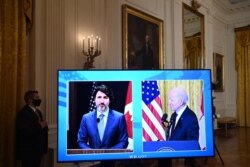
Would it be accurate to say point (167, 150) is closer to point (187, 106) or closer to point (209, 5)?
point (187, 106)

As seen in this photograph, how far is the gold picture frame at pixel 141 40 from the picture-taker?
5948mm

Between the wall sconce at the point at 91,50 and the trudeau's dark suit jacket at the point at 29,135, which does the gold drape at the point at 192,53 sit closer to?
the wall sconce at the point at 91,50

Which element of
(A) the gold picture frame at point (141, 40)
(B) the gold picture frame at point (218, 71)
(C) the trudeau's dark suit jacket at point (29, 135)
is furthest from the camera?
(B) the gold picture frame at point (218, 71)

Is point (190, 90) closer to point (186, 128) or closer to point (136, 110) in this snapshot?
point (186, 128)

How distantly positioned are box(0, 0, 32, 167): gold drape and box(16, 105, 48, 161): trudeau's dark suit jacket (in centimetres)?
37

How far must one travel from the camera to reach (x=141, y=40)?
6.47 m

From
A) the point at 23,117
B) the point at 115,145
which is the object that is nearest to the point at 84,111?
the point at 115,145

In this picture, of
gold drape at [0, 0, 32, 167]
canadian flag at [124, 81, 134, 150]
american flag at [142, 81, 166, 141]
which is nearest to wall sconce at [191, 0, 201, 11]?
gold drape at [0, 0, 32, 167]

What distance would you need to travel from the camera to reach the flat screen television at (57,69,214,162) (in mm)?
1922

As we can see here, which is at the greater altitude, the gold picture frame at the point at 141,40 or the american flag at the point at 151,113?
the gold picture frame at the point at 141,40

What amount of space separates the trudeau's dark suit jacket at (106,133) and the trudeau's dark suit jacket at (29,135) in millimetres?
1453

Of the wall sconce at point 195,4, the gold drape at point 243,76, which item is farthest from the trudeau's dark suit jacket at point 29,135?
the gold drape at point 243,76

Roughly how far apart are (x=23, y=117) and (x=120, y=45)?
3.10 m

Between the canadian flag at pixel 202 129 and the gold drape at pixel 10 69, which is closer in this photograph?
the canadian flag at pixel 202 129
